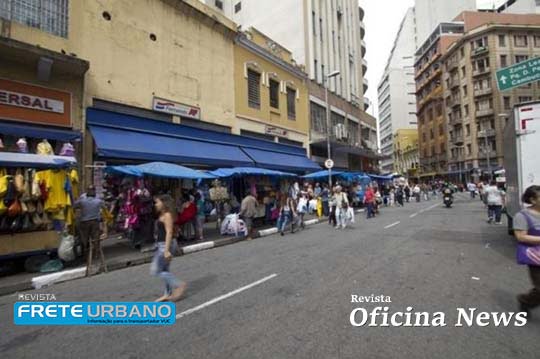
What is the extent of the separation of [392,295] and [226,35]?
1740cm

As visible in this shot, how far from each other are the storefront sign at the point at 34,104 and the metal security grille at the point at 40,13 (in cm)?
223

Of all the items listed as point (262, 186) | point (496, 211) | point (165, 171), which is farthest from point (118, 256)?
point (496, 211)

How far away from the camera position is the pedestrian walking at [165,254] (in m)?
5.06

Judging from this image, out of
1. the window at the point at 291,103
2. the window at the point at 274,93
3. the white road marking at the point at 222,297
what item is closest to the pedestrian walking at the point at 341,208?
the white road marking at the point at 222,297

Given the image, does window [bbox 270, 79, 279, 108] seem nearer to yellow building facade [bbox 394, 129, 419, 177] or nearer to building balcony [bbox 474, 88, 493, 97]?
building balcony [bbox 474, 88, 493, 97]

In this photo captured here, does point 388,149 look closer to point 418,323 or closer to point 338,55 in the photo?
point 338,55

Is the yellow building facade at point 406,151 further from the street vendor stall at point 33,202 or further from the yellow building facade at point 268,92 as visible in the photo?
the street vendor stall at point 33,202

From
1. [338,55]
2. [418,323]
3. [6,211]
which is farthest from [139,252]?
[338,55]

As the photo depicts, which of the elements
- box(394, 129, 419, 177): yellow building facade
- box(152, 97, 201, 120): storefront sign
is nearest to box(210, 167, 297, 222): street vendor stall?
box(152, 97, 201, 120): storefront sign

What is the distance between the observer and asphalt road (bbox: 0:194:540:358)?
11.2 feet

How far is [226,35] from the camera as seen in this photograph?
59.6 feet

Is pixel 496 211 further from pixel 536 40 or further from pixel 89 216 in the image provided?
pixel 536 40

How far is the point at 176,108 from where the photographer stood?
14750 millimetres
